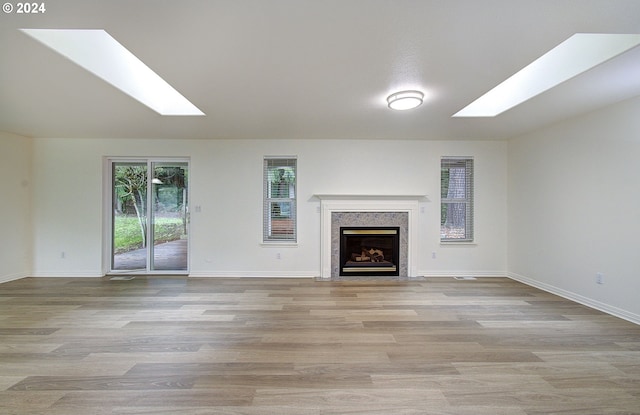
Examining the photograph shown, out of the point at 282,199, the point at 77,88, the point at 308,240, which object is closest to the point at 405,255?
the point at 308,240

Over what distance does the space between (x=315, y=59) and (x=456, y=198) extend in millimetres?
4024

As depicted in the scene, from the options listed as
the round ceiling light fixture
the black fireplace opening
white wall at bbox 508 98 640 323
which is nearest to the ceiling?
the round ceiling light fixture

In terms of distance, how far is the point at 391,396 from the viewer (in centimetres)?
185

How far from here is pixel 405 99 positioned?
294 centimetres

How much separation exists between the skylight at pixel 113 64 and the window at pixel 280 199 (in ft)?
5.67

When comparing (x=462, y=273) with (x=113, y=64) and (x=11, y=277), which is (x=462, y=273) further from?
(x=11, y=277)

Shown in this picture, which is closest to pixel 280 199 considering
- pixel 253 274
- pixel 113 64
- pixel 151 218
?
pixel 253 274

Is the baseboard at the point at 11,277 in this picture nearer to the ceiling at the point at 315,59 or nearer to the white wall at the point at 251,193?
the white wall at the point at 251,193

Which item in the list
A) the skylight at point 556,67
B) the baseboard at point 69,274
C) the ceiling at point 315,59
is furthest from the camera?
the baseboard at point 69,274

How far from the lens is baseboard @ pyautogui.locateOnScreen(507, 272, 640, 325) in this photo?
312 cm

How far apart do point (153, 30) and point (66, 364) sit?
8.55 ft

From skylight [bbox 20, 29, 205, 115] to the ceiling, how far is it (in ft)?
0.33

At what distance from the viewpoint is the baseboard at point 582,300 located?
3117 millimetres

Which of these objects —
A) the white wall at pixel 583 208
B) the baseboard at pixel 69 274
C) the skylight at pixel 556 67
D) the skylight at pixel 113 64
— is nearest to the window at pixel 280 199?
the skylight at pixel 113 64
